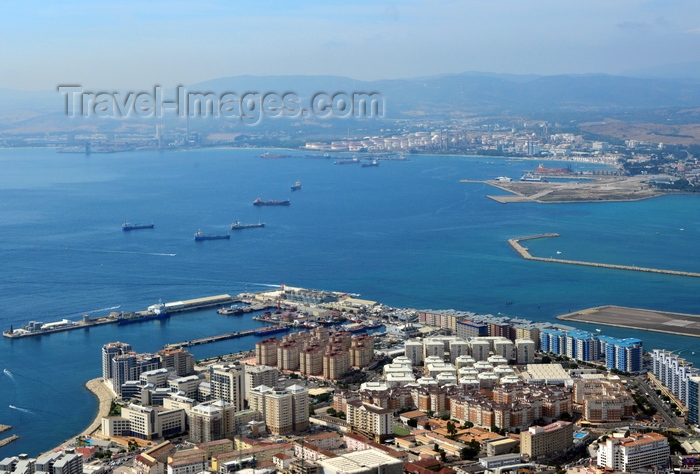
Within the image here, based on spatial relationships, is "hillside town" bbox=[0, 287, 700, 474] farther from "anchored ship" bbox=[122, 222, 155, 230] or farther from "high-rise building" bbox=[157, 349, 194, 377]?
"anchored ship" bbox=[122, 222, 155, 230]

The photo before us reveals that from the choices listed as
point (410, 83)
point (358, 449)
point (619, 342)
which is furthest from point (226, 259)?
point (410, 83)

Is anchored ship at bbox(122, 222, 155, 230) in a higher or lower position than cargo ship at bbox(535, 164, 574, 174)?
lower

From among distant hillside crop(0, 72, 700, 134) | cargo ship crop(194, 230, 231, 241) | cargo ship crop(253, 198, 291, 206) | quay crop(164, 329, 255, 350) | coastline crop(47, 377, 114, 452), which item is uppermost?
distant hillside crop(0, 72, 700, 134)

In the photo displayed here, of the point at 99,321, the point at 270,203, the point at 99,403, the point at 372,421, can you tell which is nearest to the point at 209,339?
the point at 99,321

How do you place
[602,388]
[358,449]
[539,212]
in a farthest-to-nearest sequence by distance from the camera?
[539,212] → [602,388] → [358,449]

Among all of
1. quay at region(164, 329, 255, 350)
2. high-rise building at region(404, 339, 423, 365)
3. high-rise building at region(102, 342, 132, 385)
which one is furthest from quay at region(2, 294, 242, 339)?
high-rise building at region(404, 339, 423, 365)

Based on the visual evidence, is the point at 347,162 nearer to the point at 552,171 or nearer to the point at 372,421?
the point at 552,171

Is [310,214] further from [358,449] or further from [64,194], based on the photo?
Result: [358,449]
